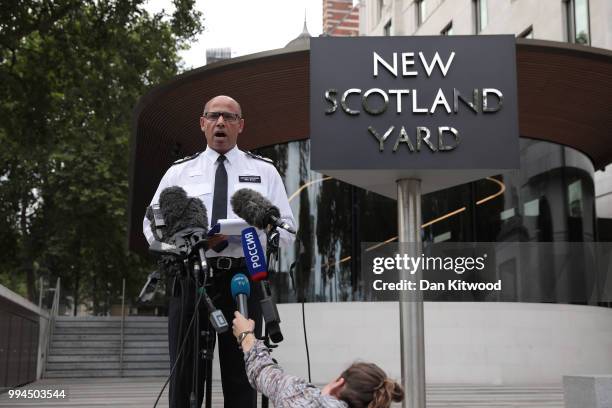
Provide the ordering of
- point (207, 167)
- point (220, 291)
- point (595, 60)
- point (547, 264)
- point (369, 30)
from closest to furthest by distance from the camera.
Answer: point (220, 291) < point (207, 167) < point (595, 60) < point (547, 264) < point (369, 30)

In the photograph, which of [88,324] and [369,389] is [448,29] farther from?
[369,389]

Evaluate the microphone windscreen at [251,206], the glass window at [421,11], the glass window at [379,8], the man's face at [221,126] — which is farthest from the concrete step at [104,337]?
the glass window at [379,8]

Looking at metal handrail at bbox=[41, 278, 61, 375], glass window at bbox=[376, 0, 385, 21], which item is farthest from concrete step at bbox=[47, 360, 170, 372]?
glass window at bbox=[376, 0, 385, 21]

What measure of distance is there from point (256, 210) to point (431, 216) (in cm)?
1099

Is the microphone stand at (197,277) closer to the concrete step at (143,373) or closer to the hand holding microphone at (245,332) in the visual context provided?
the hand holding microphone at (245,332)

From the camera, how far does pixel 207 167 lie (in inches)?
164

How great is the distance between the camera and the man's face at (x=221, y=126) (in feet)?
13.4

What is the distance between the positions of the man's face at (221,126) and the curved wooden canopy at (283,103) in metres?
7.88

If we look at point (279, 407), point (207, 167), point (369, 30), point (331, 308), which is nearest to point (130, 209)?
point (331, 308)

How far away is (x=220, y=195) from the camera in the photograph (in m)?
4.03

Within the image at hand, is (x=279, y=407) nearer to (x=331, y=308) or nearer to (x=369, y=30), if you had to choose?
(x=331, y=308)

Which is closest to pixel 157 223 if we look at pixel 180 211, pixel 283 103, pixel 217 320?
pixel 180 211

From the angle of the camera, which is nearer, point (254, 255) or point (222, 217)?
point (254, 255)

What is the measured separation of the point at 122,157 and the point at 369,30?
1611 centimetres
